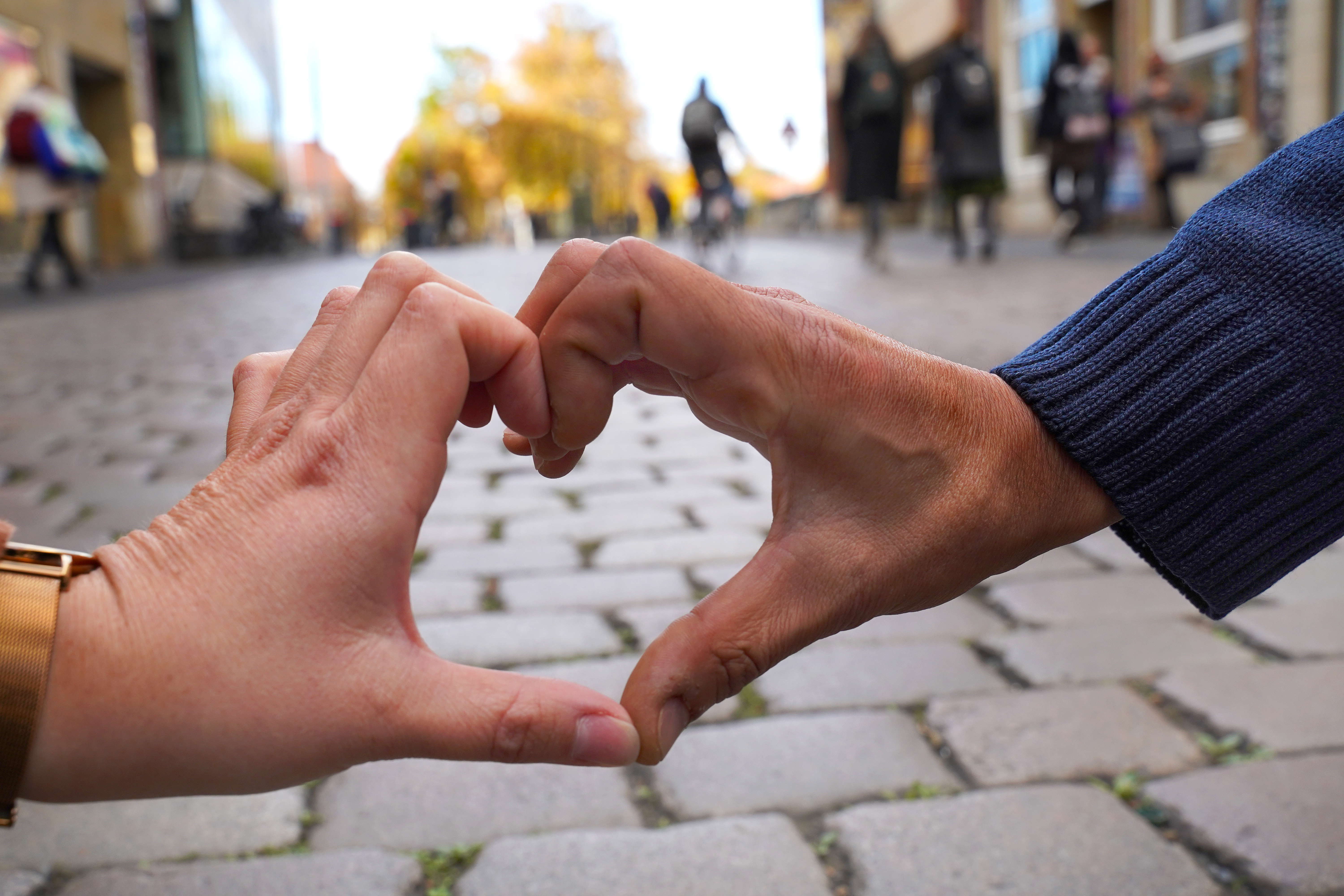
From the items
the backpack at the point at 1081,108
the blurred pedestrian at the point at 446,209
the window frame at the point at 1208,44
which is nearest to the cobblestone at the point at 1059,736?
the backpack at the point at 1081,108

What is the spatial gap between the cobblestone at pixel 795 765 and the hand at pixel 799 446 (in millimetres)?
734

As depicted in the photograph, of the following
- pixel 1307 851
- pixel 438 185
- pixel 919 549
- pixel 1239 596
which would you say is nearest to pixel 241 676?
pixel 919 549

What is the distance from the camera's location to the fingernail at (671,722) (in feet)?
3.66

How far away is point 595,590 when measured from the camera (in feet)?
9.70

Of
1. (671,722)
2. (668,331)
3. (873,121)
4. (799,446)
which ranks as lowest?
(671,722)

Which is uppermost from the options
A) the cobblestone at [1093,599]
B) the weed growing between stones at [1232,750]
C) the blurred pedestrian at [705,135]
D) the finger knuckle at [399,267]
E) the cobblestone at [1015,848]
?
the blurred pedestrian at [705,135]

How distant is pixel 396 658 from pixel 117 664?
213 mm

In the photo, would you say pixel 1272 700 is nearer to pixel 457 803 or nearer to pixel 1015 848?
pixel 1015 848

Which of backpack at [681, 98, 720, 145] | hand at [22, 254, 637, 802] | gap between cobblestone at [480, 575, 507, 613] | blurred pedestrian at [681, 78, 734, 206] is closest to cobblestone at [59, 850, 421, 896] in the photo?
hand at [22, 254, 637, 802]

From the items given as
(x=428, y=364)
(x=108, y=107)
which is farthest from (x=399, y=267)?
(x=108, y=107)

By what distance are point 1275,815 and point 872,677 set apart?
782mm

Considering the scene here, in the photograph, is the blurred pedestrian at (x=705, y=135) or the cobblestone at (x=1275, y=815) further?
the blurred pedestrian at (x=705, y=135)

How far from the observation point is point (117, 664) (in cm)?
96

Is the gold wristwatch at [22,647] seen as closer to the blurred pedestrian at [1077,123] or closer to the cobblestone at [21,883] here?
the cobblestone at [21,883]
